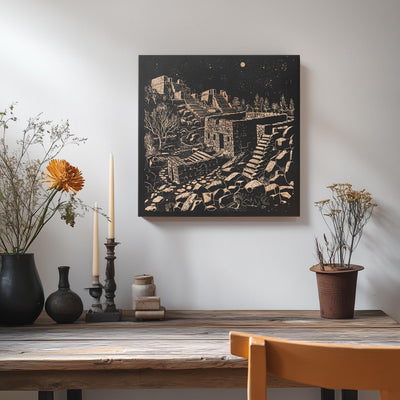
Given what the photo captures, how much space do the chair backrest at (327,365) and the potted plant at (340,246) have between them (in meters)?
0.96


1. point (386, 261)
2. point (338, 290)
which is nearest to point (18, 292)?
point (338, 290)

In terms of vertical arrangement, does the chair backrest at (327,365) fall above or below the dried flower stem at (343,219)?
below

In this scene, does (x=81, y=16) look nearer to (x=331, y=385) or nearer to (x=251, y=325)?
(x=251, y=325)

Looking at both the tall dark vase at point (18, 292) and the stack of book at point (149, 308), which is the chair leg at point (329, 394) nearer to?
the stack of book at point (149, 308)

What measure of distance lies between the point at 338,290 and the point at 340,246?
21 centimetres

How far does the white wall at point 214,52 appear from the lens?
2.02m

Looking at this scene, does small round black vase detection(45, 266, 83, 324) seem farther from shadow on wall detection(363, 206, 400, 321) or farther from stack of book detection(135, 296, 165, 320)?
shadow on wall detection(363, 206, 400, 321)

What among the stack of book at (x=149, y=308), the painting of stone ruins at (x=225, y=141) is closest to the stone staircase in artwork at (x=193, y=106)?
the painting of stone ruins at (x=225, y=141)

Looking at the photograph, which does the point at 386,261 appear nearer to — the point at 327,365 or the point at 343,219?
the point at 343,219

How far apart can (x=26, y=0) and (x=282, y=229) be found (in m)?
1.44

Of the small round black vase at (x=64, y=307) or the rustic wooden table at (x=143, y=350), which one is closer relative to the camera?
the rustic wooden table at (x=143, y=350)

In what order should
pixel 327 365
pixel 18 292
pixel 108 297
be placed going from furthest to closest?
pixel 108 297, pixel 18 292, pixel 327 365

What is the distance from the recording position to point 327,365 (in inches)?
33.1

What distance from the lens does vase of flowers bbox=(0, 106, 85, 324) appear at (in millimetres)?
1696
